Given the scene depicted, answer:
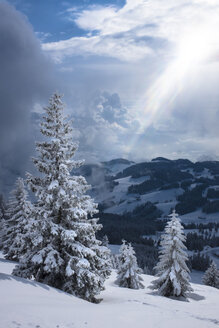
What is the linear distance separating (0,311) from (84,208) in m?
8.63

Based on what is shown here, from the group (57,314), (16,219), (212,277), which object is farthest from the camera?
(212,277)

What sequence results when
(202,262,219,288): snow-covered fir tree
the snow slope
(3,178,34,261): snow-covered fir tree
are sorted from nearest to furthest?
the snow slope, (3,178,34,261): snow-covered fir tree, (202,262,219,288): snow-covered fir tree

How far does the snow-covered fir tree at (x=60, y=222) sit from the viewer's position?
14531 mm

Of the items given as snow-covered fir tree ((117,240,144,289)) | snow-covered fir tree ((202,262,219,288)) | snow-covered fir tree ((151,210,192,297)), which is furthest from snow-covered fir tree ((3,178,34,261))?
snow-covered fir tree ((202,262,219,288))

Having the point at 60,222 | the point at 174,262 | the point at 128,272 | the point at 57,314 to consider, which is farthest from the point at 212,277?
the point at 57,314

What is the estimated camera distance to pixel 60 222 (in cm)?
1598

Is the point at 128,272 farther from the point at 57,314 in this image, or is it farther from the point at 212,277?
the point at 212,277

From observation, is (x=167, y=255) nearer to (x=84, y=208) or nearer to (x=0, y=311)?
(x=84, y=208)

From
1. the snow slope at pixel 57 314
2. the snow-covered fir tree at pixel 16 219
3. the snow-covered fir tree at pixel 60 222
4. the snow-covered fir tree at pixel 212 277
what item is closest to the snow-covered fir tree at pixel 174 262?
the snow-covered fir tree at pixel 60 222

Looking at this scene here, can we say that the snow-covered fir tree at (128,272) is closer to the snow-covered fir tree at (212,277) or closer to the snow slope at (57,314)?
the snow slope at (57,314)

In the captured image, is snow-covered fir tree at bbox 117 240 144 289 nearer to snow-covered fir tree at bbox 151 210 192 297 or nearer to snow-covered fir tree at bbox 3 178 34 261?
snow-covered fir tree at bbox 151 210 192 297

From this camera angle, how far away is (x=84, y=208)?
16.8m

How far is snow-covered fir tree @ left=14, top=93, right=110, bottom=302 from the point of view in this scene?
572 inches

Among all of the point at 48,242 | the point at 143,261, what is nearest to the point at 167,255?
the point at 48,242
